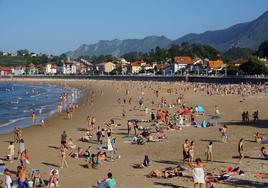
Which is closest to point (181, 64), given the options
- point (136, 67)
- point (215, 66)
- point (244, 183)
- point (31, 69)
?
point (215, 66)

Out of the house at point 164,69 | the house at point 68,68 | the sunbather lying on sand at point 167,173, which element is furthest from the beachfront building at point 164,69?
the sunbather lying on sand at point 167,173

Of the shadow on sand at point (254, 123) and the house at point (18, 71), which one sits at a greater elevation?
the house at point (18, 71)

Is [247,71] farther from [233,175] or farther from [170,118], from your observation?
[233,175]

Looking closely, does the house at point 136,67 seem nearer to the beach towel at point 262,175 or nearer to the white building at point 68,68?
the white building at point 68,68

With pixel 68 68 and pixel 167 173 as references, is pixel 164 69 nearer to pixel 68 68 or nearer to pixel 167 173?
pixel 68 68

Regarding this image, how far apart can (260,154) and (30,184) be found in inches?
318

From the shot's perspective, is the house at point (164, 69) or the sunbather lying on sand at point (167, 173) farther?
the house at point (164, 69)

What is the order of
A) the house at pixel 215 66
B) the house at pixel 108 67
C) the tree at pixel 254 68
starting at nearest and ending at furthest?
1. the tree at pixel 254 68
2. the house at pixel 215 66
3. the house at pixel 108 67

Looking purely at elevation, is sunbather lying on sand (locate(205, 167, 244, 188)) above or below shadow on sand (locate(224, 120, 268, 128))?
above

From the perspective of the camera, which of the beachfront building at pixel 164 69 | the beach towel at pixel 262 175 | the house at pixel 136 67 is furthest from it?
the house at pixel 136 67

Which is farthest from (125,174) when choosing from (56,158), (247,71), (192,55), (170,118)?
(192,55)

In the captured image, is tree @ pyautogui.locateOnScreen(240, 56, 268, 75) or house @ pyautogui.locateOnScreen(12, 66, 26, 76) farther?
house @ pyautogui.locateOnScreen(12, 66, 26, 76)

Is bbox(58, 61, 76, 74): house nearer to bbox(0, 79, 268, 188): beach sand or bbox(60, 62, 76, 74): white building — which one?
bbox(60, 62, 76, 74): white building

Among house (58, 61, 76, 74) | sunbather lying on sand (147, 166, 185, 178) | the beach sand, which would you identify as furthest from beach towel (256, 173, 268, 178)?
house (58, 61, 76, 74)
